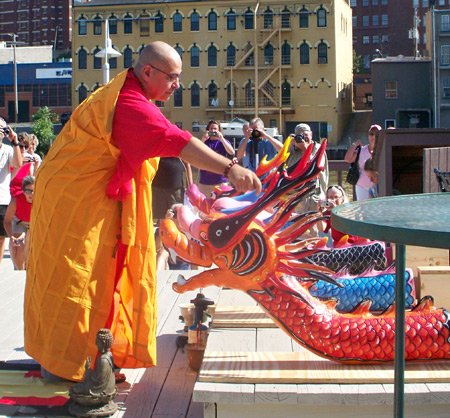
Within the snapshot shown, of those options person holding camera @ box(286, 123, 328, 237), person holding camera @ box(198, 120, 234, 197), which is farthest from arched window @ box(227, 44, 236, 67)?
person holding camera @ box(286, 123, 328, 237)

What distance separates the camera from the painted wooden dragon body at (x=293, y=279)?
3.44 metres

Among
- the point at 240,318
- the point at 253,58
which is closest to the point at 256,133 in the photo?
the point at 240,318

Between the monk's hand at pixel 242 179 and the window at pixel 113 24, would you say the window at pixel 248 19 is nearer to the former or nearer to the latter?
the window at pixel 113 24

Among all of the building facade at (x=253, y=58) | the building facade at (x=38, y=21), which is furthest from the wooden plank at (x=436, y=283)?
the building facade at (x=38, y=21)

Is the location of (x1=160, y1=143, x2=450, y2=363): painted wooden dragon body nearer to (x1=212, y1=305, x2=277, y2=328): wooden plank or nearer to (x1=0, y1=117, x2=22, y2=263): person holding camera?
(x1=212, y1=305, x2=277, y2=328): wooden plank

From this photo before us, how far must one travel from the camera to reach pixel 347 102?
56406 mm

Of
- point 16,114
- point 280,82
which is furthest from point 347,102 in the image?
point 16,114

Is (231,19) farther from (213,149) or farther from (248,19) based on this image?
(213,149)

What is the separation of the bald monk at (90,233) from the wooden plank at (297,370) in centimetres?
44

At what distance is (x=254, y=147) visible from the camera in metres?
7.88

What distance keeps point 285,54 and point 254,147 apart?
4584cm

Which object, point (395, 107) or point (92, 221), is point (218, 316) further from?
point (395, 107)

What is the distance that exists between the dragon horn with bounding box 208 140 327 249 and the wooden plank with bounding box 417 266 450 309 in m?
1.02

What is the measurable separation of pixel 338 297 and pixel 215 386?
1134 millimetres
